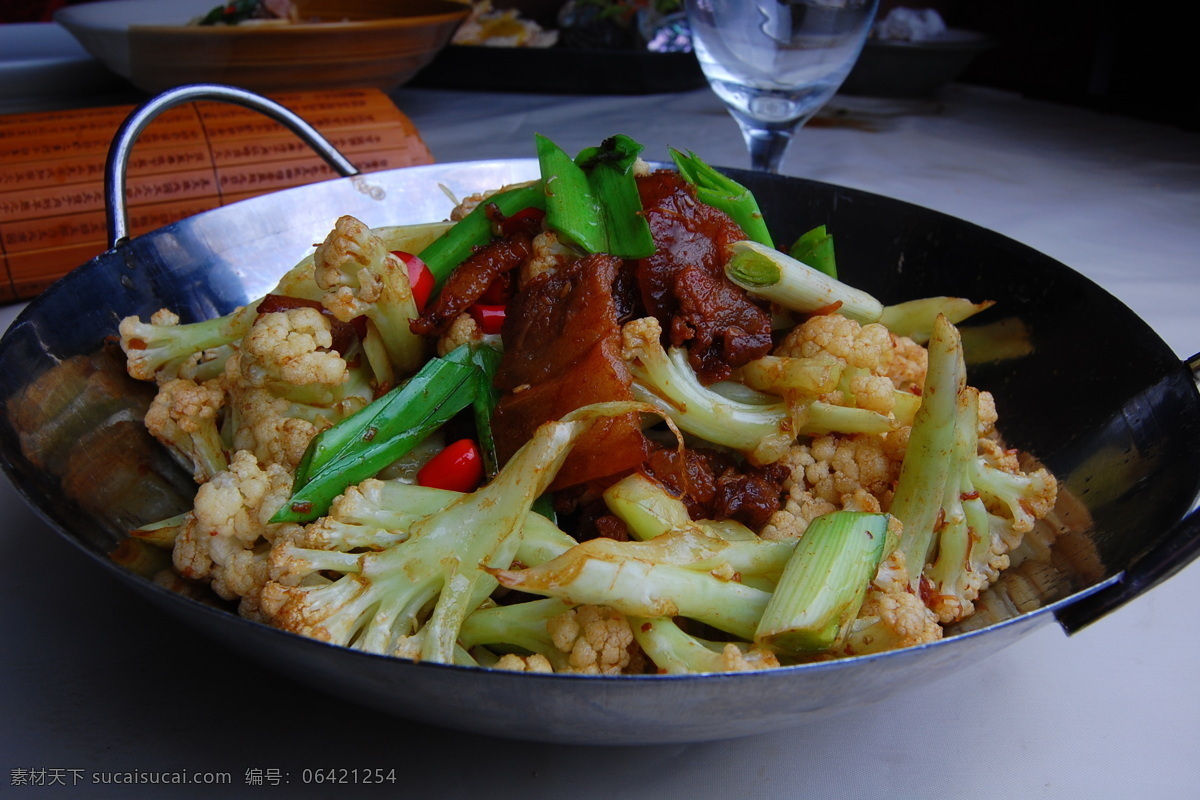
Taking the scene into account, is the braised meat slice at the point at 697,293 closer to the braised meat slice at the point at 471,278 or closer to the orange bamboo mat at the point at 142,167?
the braised meat slice at the point at 471,278

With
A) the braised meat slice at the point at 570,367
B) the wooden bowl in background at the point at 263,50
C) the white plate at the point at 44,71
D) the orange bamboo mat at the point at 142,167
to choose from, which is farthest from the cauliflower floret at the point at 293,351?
the white plate at the point at 44,71

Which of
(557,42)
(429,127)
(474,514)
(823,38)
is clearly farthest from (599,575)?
(557,42)

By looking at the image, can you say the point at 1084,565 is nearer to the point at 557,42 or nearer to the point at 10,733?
the point at 10,733

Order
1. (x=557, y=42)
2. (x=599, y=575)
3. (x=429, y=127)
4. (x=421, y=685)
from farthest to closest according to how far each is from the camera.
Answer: (x=557, y=42) < (x=429, y=127) < (x=599, y=575) < (x=421, y=685)

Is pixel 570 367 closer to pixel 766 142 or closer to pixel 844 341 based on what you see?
pixel 844 341

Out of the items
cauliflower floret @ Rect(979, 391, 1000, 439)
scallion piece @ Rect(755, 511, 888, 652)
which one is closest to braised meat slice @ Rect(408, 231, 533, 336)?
scallion piece @ Rect(755, 511, 888, 652)

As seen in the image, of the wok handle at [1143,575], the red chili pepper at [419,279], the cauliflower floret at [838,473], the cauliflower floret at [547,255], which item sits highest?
the cauliflower floret at [547,255]
